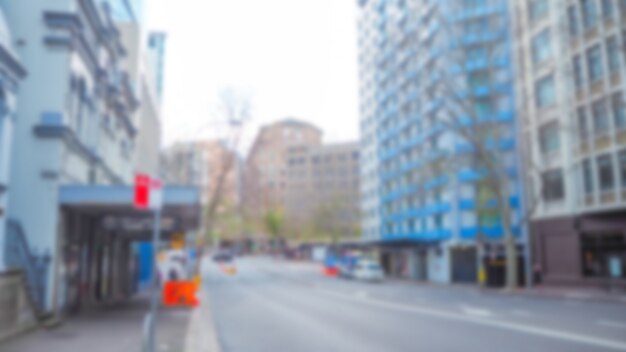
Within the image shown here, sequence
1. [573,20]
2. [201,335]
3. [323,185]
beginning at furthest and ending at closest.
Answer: [323,185]
[573,20]
[201,335]

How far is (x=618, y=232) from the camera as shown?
1149 inches

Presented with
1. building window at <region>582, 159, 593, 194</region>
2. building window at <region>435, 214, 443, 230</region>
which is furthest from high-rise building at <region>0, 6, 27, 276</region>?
building window at <region>435, 214, 443, 230</region>

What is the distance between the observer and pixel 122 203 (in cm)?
1498

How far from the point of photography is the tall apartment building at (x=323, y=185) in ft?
269

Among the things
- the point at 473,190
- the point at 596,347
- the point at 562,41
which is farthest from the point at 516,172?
the point at 596,347

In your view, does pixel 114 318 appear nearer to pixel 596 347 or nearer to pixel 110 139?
pixel 110 139

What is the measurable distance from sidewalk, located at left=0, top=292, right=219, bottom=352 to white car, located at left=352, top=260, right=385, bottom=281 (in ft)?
94.6

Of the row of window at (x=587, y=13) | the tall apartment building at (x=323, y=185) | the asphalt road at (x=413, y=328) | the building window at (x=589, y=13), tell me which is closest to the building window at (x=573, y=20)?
the row of window at (x=587, y=13)

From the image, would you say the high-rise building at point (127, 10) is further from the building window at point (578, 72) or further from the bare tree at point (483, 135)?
the building window at point (578, 72)

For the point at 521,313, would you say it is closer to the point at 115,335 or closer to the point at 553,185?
the point at 115,335

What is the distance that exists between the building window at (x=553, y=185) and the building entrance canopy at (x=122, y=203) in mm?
24357

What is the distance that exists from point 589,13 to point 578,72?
326 cm

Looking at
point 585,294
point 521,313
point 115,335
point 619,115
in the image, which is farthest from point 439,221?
point 115,335

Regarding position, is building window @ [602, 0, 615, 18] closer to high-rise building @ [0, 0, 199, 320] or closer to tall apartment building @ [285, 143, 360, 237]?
high-rise building @ [0, 0, 199, 320]
